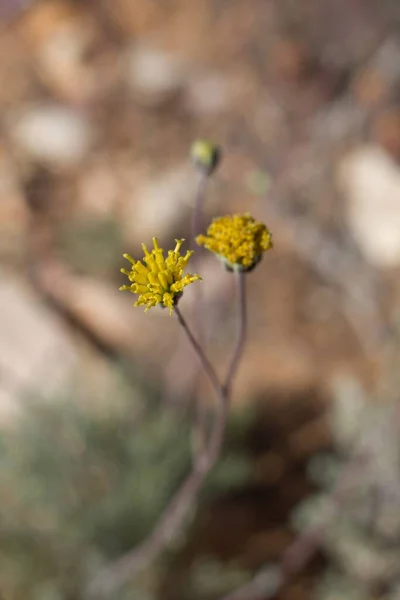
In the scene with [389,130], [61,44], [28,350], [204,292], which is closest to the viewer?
[28,350]

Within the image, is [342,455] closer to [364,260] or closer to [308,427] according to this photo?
[308,427]

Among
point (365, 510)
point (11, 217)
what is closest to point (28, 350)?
point (11, 217)

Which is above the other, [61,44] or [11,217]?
[61,44]

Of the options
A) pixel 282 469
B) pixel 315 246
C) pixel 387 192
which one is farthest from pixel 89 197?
pixel 282 469

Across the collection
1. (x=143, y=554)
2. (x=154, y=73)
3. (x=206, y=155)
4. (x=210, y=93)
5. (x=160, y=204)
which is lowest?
(x=143, y=554)

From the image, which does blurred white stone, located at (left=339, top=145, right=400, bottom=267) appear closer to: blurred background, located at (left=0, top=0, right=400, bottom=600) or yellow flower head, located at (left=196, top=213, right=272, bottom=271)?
blurred background, located at (left=0, top=0, right=400, bottom=600)

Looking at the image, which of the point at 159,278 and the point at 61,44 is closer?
the point at 159,278

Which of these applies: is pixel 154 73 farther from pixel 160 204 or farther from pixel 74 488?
pixel 74 488

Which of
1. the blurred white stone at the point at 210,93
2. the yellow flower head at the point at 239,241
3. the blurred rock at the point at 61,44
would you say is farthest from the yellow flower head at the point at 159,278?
the blurred rock at the point at 61,44
